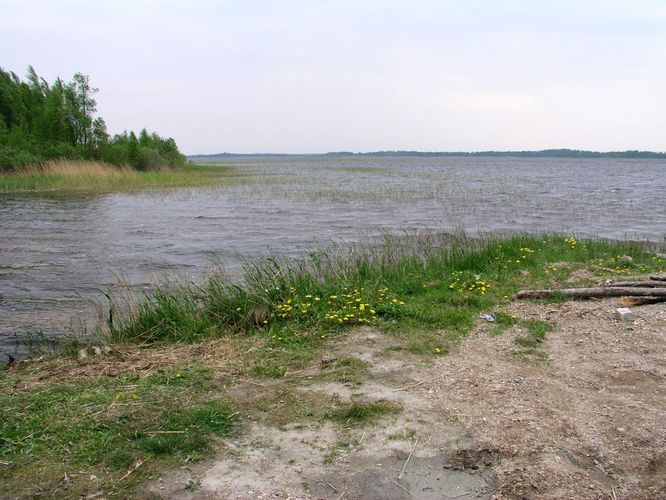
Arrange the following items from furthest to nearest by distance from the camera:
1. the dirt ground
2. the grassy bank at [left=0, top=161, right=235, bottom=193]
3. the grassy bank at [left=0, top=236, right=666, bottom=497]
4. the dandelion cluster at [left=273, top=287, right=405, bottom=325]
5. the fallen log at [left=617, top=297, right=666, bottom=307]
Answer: the grassy bank at [left=0, top=161, right=235, bottom=193] → the fallen log at [left=617, top=297, right=666, bottom=307] → the dandelion cluster at [left=273, top=287, right=405, bottom=325] → the grassy bank at [left=0, top=236, right=666, bottom=497] → the dirt ground

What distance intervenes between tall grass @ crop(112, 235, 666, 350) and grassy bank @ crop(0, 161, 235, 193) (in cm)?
2770

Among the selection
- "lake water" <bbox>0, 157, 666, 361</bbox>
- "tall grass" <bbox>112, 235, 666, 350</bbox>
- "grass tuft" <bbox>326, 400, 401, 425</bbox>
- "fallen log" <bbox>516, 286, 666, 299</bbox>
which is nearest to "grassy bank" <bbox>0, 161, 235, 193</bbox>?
"lake water" <bbox>0, 157, 666, 361</bbox>

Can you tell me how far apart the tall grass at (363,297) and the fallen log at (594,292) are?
45 centimetres

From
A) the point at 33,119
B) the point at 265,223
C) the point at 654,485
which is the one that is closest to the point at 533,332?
the point at 654,485

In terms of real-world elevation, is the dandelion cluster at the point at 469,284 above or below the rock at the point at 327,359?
above

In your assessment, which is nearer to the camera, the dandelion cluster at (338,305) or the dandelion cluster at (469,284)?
the dandelion cluster at (338,305)

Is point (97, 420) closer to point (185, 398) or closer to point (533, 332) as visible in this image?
point (185, 398)

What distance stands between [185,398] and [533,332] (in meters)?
4.19

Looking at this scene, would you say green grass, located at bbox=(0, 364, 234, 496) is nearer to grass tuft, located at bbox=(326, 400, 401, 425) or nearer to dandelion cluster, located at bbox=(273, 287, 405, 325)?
grass tuft, located at bbox=(326, 400, 401, 425)

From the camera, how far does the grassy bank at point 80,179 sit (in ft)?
107

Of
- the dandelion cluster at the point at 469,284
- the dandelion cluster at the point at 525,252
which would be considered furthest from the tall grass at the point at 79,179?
the dandelion cluster at the point at 469,284

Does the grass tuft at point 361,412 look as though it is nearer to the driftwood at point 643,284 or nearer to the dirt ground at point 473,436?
the dirt ground at point 473,436

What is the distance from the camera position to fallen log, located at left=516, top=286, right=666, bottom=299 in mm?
7578

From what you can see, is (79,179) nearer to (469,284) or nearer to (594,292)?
(469,284)
